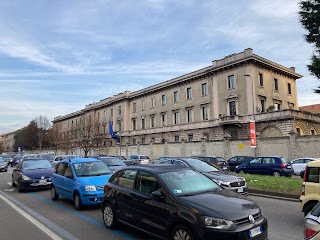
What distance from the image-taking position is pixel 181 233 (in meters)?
4.80

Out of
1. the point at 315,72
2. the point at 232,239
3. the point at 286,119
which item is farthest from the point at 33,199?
the point at 286,119

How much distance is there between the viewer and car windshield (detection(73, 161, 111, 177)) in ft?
33.0

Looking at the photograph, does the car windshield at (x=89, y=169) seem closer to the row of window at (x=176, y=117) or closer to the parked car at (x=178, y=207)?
the parked car at (x=178, y=207)

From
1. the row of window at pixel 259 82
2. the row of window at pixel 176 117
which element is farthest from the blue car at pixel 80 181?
the row of window at pixel 176 117

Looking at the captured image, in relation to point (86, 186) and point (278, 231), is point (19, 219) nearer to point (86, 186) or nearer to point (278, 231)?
point (86, 186)

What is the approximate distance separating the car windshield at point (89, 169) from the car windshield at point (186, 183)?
16.1ft

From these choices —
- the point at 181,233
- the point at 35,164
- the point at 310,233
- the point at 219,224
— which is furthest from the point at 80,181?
the point at 310,233

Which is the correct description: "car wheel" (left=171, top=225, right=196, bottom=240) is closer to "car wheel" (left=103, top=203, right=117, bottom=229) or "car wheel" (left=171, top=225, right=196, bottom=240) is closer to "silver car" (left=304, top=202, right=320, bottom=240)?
"silver car" (left=304, top=202, right=320, bottom=240)

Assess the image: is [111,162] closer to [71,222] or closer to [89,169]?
[89,169]

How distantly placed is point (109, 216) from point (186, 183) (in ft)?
7.73

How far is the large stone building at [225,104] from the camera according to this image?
41.4m

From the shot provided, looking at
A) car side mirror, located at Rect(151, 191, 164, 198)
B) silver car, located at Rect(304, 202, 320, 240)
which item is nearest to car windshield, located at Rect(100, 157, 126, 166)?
car side mirror, located at Rect(151, 191, 164, 198)

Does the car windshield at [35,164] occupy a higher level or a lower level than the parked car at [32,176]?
higher

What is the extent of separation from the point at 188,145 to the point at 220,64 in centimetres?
1675
